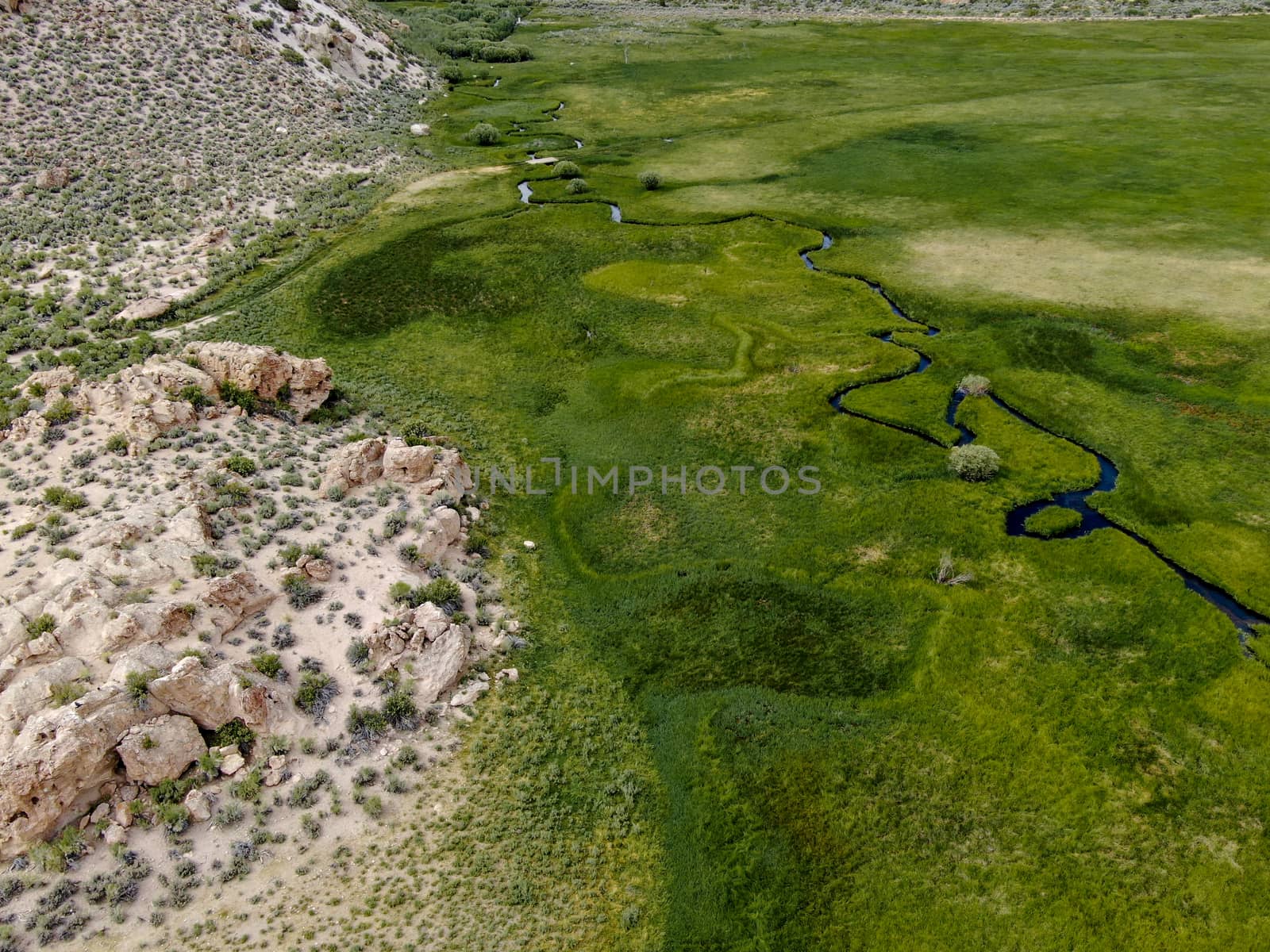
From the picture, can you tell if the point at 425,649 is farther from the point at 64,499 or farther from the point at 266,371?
the point at 266,371

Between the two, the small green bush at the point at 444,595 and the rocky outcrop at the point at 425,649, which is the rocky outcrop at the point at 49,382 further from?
the rocky outcrop at the point at 425,649

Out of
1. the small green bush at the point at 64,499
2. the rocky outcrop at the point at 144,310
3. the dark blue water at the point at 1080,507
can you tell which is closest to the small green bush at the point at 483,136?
the rocky outcrop at the point at 144,310

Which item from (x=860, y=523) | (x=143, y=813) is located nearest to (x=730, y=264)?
(x=860, y=523)

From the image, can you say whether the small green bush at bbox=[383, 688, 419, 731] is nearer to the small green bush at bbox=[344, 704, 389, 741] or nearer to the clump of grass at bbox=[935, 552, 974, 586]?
the small green bush at bbox=[344, 704, 389, 741]

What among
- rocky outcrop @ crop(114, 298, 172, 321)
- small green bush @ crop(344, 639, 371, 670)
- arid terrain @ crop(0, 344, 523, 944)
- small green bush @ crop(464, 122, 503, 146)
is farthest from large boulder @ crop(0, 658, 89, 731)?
small green bush @ crop(464, 122, 503, 146)

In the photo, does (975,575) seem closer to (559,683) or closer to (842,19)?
(559,683)

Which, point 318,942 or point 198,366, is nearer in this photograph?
point 318,942
